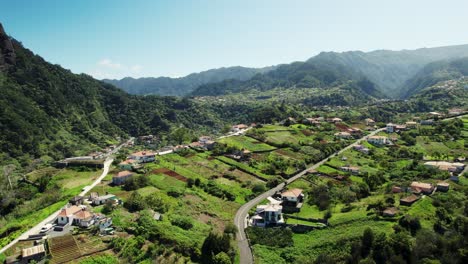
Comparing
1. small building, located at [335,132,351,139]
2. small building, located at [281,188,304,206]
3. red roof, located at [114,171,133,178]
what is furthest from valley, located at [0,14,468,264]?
small building, located at [281,188,304,206]

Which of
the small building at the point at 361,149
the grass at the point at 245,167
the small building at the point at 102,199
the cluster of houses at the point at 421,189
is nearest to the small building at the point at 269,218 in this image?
the cluster of houses at the point at 421,189

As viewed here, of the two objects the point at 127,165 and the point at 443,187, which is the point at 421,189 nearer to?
the point at 443,187

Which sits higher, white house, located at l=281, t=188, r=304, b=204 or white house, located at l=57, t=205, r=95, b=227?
white house, located at l=57, t=205, r=95, b=227

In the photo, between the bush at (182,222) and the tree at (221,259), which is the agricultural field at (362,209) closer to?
the tree at (221,259)

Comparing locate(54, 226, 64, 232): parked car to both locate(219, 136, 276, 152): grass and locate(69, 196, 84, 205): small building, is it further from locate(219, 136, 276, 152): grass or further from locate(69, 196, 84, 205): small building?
locate(219, 136, 276, 152): grass

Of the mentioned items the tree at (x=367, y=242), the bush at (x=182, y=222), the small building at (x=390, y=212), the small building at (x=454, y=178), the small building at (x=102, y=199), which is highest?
the small building at (x=102, y=199)

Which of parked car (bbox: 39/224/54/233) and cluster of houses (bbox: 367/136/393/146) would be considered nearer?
parked car (bbox: 39/224/54/233)

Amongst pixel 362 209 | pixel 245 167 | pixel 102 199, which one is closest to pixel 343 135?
pixel 245 167
